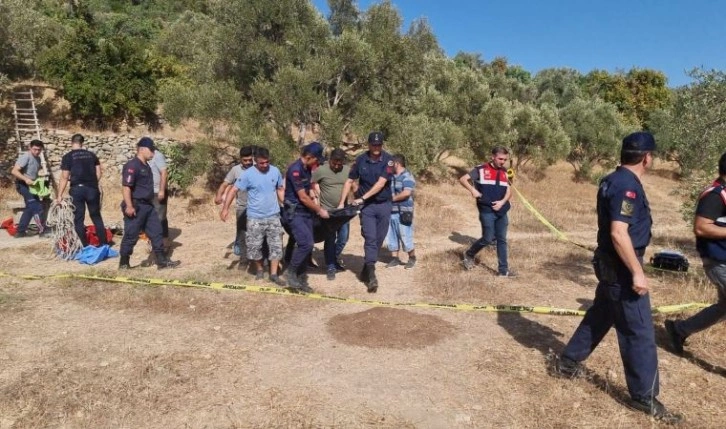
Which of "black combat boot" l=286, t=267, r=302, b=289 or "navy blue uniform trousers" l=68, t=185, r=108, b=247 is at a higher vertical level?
"navy blue uniform trousers" l=68, t=185, r=108, b=247

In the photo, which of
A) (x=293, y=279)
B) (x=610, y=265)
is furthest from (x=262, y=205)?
(x=610, y=265)

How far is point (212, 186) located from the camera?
14906 millimetres

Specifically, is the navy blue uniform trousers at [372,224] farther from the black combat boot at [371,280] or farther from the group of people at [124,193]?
the group of people at [124,193]

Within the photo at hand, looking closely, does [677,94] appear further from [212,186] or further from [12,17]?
[12,17]

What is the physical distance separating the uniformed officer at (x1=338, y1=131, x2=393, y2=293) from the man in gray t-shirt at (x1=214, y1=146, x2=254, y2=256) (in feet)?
5.35

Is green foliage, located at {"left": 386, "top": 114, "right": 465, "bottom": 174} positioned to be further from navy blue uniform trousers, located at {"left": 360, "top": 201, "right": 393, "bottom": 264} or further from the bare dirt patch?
the bare dirt patch

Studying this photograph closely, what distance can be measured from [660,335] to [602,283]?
1898 mm

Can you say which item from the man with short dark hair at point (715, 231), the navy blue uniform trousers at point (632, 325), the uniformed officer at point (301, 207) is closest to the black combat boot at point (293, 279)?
the uniformed officer at point (301, 207)

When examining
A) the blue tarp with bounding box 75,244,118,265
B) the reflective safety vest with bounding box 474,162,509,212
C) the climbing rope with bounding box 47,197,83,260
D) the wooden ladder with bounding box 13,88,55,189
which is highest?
the wooden ladder with bounding box 13,88,55,189

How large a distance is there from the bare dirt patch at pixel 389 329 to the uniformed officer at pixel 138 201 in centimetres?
339

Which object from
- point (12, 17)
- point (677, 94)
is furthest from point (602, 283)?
point (12, 17)

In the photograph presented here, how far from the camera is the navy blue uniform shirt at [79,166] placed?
298 inches

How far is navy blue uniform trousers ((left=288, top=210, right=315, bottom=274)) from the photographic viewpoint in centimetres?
612

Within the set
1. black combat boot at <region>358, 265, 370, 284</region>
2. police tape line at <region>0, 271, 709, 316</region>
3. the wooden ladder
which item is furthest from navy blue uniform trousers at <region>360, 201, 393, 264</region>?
the wooden ladder
